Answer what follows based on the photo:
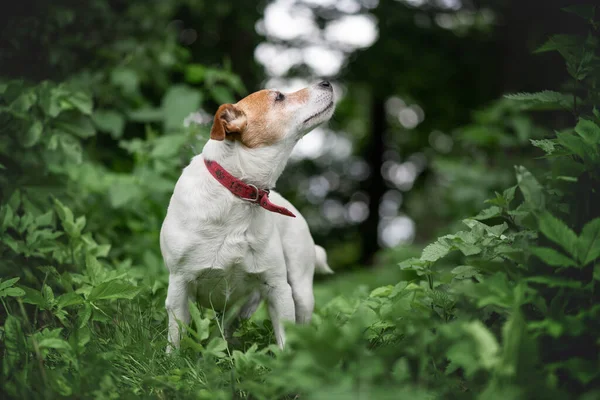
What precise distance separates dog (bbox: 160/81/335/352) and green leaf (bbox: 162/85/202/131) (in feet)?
8.80

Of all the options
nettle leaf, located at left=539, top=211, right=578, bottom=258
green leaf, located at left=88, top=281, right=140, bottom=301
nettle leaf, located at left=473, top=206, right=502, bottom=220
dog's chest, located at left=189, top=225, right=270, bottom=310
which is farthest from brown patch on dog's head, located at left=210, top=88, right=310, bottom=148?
nettle leaf, located at left=539, top=211, right=578, bottom=258

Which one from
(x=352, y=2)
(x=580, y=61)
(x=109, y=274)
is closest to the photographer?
(x=580, y=61)

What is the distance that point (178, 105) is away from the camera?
602 centimetres

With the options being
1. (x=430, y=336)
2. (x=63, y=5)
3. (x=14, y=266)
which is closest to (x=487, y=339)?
(x=430, y=336)

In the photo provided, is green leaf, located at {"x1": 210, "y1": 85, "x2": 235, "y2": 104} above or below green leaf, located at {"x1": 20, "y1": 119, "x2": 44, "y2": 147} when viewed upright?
below

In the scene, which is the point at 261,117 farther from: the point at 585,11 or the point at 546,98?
the point at 585,11

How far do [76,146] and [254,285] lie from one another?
186 centimetres

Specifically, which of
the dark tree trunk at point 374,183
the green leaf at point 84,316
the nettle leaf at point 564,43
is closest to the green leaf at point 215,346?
the green leaf at point 84,316

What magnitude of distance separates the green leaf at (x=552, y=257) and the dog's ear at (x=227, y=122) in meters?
1.59

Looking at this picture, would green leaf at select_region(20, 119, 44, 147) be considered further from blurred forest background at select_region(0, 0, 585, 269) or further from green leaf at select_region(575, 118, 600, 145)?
green leaf at select_region(575, 118, 600, 145)

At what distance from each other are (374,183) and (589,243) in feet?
35.8

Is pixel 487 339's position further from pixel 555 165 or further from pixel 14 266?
pixel 14 266

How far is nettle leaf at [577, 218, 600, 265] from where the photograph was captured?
2.09m

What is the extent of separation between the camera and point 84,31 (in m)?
5.84
